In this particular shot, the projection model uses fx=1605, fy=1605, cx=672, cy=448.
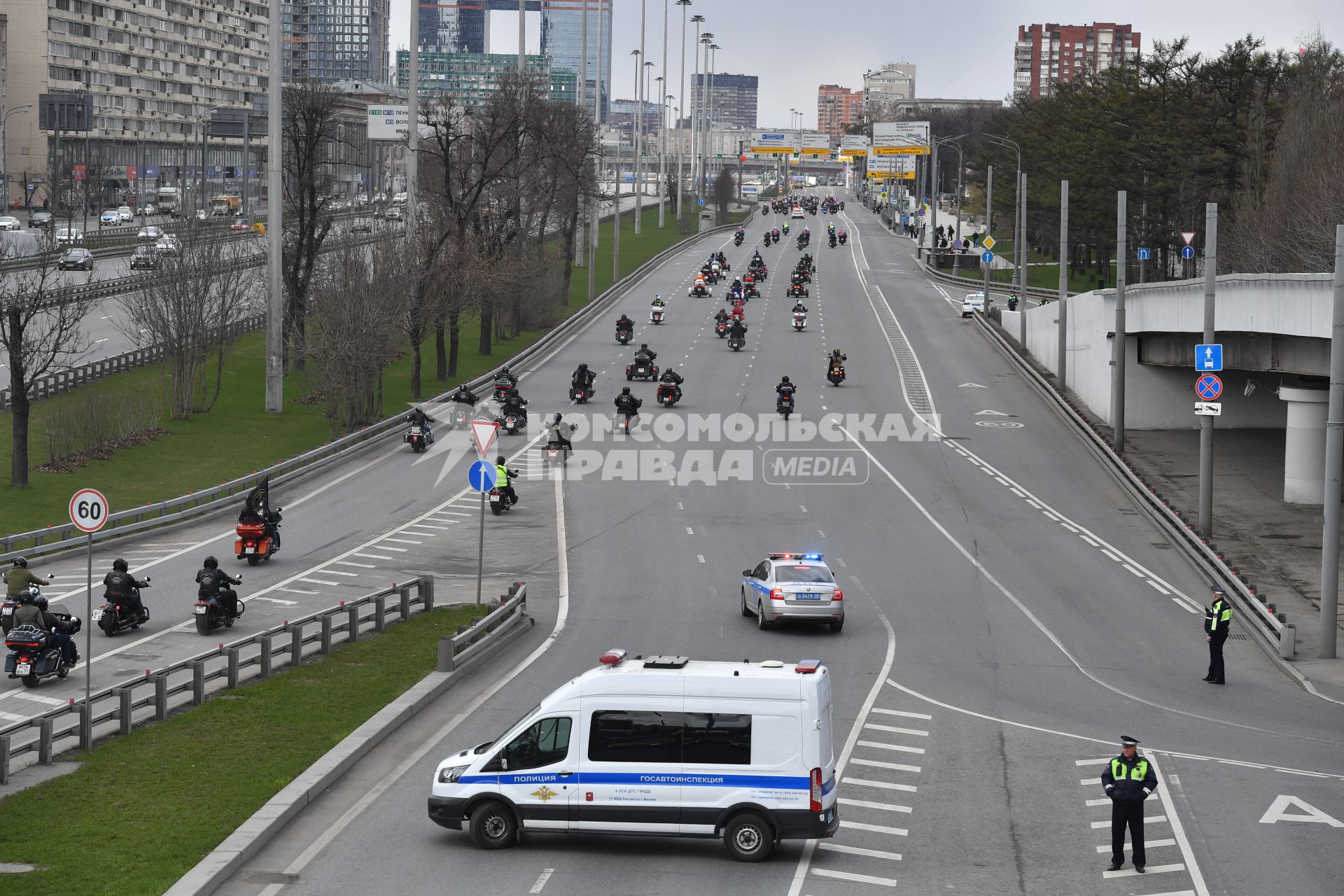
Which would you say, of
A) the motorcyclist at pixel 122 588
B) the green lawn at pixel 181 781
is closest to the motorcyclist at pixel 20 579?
the motorcyclist at pixel 122 588

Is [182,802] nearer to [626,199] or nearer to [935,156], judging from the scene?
[935,156]

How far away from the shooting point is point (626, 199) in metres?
199

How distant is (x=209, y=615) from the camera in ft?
88.4

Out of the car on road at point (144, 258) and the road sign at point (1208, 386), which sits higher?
the car on road at point (144, 258)

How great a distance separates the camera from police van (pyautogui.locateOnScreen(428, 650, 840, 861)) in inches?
605

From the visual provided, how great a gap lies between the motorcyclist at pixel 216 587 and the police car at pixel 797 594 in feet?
30.1

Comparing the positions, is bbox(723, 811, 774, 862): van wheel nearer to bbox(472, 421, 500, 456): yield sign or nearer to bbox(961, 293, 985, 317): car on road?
bbox(472, 421, 500, 456): yield sign

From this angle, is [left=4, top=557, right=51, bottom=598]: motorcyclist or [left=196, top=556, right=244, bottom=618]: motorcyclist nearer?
[left=4, top=557, right=51, bottom=598]: motorcyclist

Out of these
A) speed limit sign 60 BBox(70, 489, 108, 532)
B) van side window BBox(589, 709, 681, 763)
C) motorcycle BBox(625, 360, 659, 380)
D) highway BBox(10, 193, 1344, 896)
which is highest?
speed limit sign 60 BBox(70, 489, 108, 532)

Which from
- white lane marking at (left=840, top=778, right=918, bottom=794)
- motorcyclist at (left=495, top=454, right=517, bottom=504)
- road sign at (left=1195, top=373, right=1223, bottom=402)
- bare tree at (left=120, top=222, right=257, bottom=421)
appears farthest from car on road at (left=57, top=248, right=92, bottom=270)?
white lane marking at (left=840, top=778, right=918, bottom=794)

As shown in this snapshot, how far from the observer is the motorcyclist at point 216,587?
88.5 ft

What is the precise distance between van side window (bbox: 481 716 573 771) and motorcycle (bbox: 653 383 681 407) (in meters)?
43.2

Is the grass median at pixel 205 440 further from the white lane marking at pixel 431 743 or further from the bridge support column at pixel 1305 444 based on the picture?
the bridge support column at pixel 1305 444

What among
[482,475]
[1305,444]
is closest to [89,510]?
[482,475]
